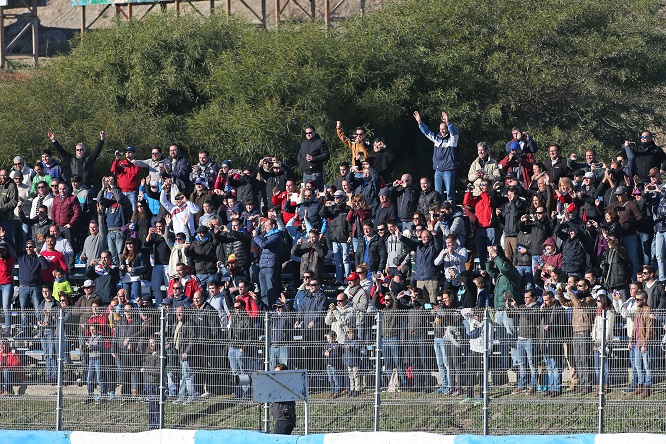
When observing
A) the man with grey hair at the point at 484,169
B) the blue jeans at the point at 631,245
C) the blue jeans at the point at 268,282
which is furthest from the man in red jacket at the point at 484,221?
the blue jeans at the point at 268,282

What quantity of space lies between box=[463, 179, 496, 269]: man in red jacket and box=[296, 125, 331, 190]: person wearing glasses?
340 cm

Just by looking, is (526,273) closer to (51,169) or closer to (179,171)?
(179,171)

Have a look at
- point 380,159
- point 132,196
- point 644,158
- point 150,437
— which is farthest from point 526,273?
point 132,196

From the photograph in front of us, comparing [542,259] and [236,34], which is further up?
[236,34]

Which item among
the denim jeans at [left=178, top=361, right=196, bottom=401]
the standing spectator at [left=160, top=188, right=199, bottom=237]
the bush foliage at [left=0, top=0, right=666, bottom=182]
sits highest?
the bush foliage at [left=0, top=0, right=666, bottom=182]

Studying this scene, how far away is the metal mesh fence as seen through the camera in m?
15.3

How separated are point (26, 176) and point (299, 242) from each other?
21.3 feet

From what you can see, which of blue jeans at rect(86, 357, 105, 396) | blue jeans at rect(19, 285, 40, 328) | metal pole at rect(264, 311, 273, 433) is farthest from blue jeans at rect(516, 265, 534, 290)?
blue jeans at rect(19, 285, 40, 328)

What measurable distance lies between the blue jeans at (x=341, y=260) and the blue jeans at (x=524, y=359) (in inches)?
250

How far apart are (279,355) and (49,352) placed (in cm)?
310

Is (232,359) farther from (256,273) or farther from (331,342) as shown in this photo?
(256,273)

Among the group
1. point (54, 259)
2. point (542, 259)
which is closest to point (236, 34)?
point (54, 259)

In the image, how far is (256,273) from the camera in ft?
69.1

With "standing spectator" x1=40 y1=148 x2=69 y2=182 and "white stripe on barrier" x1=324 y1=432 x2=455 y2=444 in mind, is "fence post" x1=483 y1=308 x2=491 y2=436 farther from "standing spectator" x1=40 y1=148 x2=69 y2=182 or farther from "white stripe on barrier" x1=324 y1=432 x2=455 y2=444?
"standing spectator" x1=40 y1=148 x2=69 y2=182
